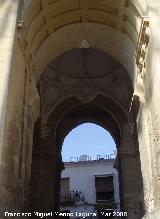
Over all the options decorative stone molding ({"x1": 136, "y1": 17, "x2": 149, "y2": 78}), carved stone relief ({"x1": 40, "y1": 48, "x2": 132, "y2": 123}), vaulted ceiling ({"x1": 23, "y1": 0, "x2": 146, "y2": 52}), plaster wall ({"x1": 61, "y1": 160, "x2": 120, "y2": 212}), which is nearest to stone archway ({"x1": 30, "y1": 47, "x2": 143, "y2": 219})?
carved stone relief ({"x1": 40, "y1": 48, "x2": 132, "y2": 123})

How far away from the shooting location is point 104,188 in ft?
77.9

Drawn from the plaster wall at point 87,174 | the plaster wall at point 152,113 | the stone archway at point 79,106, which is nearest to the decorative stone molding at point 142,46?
the plaster wall at point 152,113

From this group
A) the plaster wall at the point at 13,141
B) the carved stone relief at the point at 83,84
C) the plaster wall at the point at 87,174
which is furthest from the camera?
the plaster wall at the point at 87,174

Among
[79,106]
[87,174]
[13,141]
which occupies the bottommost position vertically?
[13,141]

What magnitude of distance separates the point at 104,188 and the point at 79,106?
10901 mm

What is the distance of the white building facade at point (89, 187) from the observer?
Result: 75.4ft

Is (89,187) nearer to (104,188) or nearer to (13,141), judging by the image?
(104,188)

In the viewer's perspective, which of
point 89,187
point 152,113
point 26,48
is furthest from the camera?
point 89,187

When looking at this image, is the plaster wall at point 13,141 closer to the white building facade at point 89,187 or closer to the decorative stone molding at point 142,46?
the decorative stone molding at point 142,46

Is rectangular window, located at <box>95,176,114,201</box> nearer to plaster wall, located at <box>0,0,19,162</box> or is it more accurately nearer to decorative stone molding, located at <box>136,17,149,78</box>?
decorative stone molding, located at <box>136,17,149,78</box>

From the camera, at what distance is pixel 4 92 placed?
16.8 ft

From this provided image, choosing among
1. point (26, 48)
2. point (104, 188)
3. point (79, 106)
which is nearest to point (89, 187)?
point (104, 188)

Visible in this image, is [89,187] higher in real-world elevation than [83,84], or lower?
lower

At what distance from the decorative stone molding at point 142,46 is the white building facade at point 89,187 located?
1716cm
